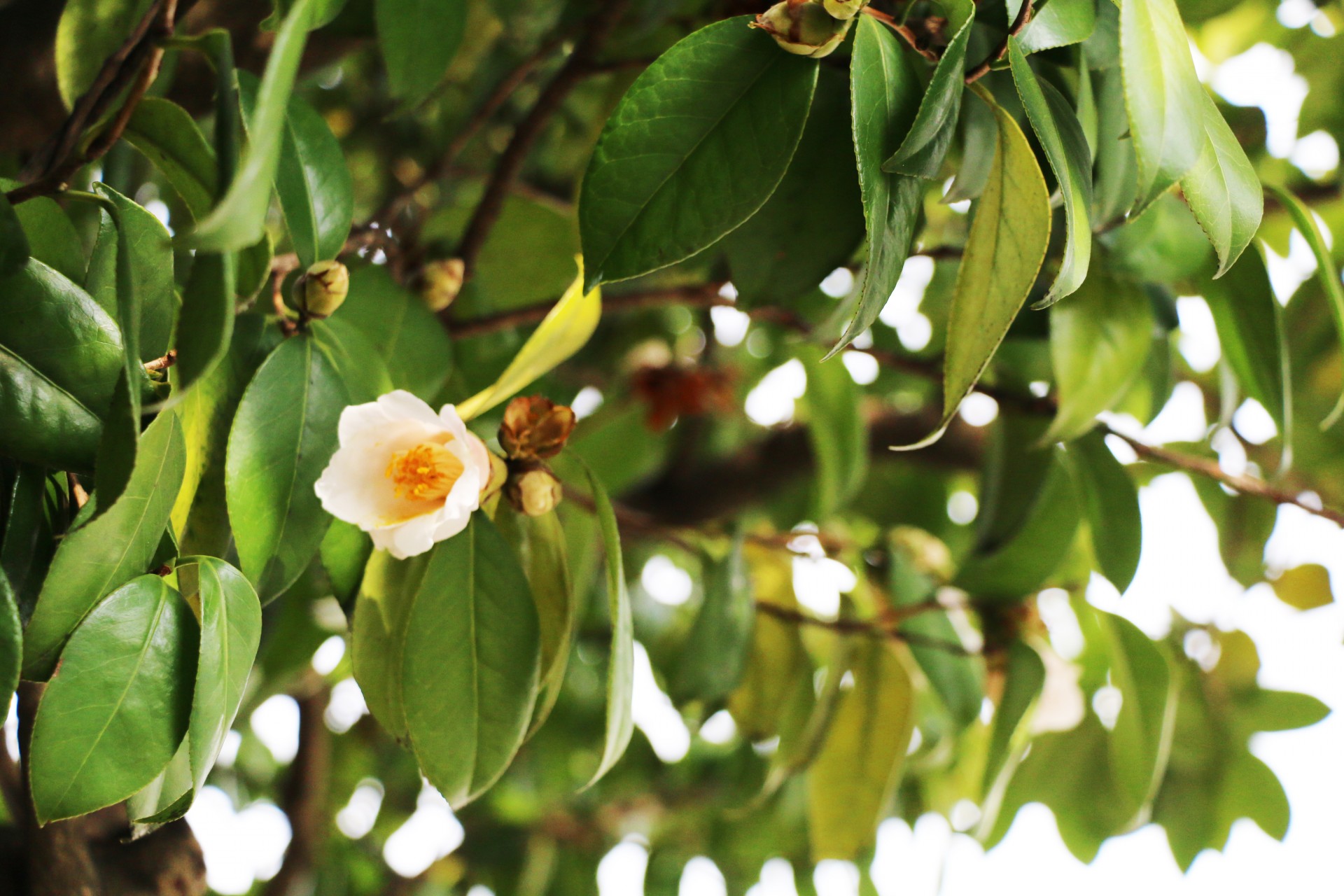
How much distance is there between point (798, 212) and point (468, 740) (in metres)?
0.29

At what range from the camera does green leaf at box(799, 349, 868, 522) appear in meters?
0.76

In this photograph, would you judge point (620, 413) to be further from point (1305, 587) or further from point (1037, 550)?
point (1305, 587)

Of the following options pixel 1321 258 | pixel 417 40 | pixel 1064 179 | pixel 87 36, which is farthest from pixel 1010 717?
pixel 87 36

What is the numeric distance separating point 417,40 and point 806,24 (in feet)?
0.86

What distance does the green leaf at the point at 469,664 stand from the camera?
0.38 m

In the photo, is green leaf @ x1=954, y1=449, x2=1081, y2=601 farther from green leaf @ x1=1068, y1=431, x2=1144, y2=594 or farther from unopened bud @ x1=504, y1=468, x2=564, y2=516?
unopened bud @ x1=504, y1=468, x2=564, y2=516

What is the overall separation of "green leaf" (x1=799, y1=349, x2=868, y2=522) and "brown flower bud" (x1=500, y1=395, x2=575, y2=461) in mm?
349

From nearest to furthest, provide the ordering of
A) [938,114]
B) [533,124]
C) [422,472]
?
[938,114] → [422,472] → [533,124]

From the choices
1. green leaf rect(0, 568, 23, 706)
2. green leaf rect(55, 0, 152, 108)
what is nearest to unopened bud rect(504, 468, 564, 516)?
green leaf rect(0, 568, 23, 706)

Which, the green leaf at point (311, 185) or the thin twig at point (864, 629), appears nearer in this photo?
the green leaf at point (311, 185)

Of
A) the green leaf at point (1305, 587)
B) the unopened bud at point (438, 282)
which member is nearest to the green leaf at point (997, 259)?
the unopened bud at point (438, 282)

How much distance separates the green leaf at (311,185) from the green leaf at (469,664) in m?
0.14

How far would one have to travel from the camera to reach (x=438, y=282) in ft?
1.93

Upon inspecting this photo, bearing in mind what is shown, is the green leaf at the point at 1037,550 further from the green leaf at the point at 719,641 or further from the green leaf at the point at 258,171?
the green leaf at the point at 258,171
